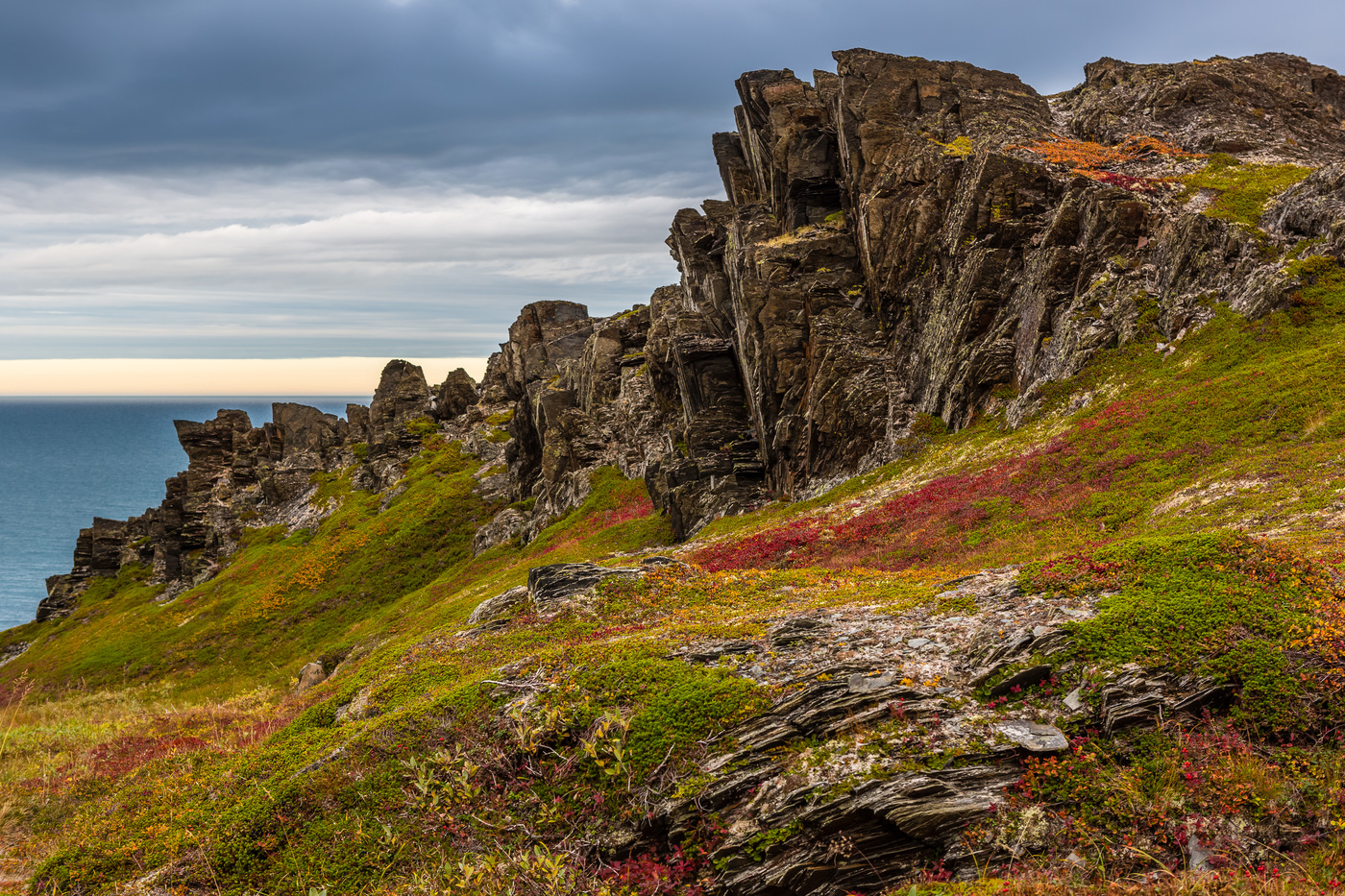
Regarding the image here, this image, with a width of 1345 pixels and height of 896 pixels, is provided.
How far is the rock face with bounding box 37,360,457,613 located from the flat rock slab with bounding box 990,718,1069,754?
4008 inches

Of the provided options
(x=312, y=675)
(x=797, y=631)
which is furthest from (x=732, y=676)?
(x=312, y=675)

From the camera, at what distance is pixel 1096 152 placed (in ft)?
169

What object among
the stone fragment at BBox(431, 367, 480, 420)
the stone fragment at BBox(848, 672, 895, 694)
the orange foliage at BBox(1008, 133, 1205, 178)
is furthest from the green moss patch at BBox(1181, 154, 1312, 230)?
the stone fragment at BBox(431, 367, 480, 420)

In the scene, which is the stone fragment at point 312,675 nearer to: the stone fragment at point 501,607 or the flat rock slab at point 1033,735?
the stone fragment at point 501,607

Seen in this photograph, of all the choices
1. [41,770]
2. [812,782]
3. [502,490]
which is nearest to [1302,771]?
[812,782]

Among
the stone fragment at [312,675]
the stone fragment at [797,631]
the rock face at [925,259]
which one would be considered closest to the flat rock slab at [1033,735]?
the stone fragment at [797,631]

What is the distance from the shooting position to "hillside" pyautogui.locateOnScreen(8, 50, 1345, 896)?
966 centimetres

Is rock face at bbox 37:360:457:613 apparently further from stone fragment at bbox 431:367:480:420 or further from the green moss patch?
the green moss patch

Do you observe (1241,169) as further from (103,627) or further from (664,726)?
(103,627)

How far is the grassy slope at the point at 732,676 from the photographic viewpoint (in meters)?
10.2

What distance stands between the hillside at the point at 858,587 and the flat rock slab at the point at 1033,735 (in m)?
0.07

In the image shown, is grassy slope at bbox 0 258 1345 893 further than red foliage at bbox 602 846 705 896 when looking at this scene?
Yes

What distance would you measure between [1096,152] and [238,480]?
124983 mm

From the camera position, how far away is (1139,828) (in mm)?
8711
